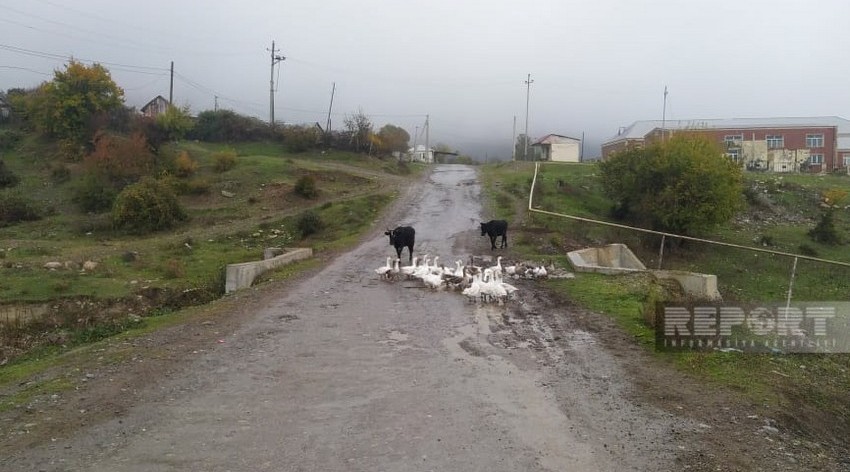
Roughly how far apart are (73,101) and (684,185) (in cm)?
4329

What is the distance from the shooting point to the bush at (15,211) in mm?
32000

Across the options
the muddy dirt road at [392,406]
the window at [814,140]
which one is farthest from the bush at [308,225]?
the window at [814,140]

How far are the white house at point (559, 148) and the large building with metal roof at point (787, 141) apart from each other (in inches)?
150

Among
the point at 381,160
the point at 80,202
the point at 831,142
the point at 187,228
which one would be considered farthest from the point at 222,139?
the point at 831,142

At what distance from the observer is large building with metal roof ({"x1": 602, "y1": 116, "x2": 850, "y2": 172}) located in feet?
226

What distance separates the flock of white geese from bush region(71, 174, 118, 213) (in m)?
23.8

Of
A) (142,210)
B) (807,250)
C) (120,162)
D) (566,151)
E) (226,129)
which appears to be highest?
(566,151)

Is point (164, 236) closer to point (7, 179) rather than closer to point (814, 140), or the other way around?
point (7, 179)

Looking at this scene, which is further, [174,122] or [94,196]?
[174,122]

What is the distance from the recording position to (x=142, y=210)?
98.7ft

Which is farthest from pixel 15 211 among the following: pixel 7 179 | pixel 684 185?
pixel 684 185

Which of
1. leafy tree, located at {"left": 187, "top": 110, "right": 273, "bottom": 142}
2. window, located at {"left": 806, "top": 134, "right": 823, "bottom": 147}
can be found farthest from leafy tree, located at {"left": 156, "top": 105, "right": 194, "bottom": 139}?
window, located at {"left": 806, "top": 134, "right": 823, "bottom": 147}

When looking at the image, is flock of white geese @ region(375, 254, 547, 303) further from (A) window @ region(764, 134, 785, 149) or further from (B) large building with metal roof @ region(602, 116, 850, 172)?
(A) window @ region(764, 134, 785, 149)

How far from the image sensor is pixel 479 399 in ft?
24.6
